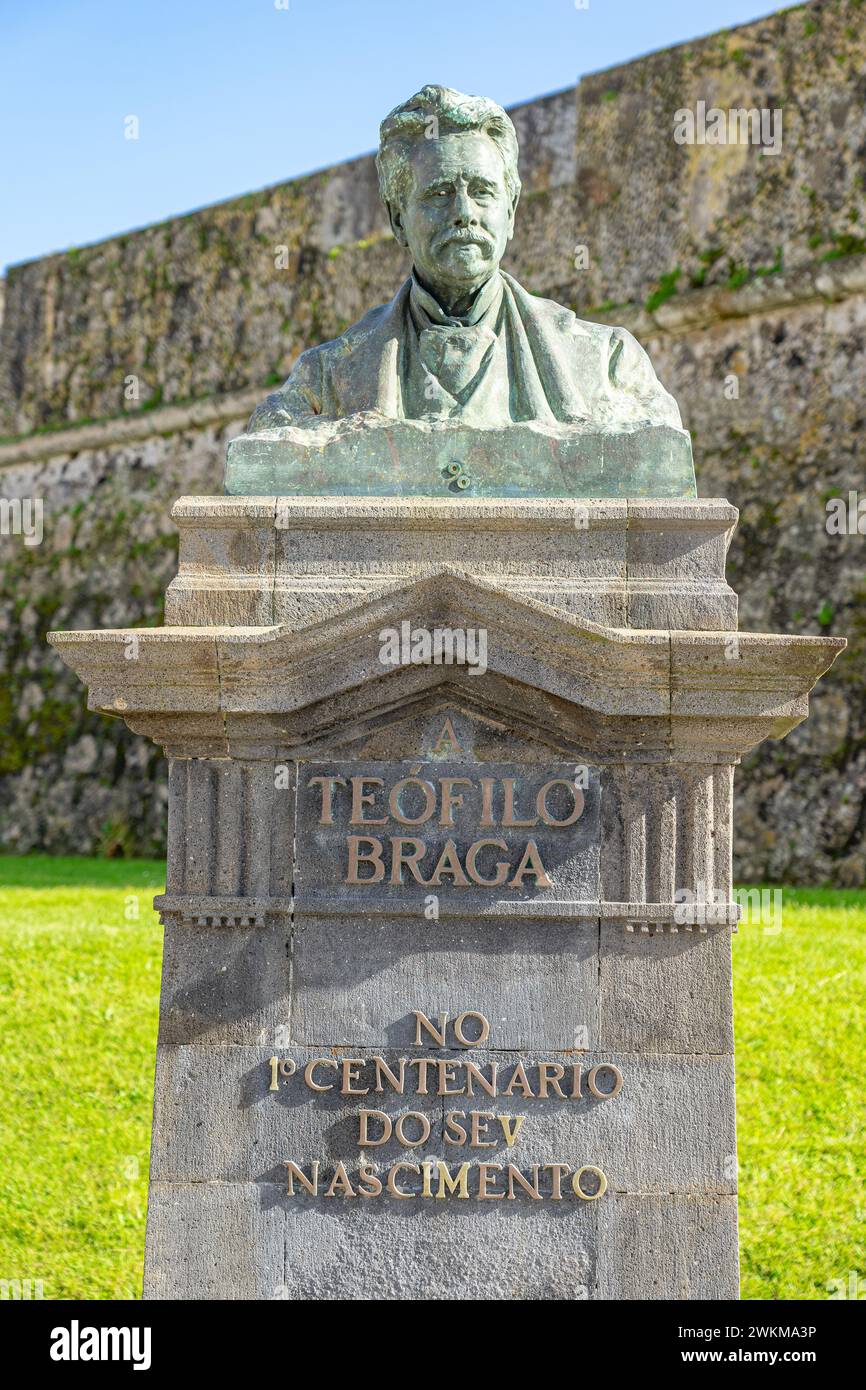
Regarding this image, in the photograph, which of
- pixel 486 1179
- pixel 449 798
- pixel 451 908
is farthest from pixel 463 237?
pixel 486 1179

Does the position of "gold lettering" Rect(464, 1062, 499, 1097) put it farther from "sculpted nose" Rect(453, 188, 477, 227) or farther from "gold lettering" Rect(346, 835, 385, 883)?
"sculpted nose" Rect(453, 188, 477, 227)

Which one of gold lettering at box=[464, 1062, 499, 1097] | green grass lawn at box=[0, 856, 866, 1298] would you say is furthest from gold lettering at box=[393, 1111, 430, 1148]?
green grass lawn at box=[0, 856, 866, 1298]

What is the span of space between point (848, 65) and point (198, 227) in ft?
20.8

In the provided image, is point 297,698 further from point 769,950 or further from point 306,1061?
point 769,950

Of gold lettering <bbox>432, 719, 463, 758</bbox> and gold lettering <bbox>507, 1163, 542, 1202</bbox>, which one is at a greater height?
gold lettering <bbox>432, 719, 463, 758</bbox>

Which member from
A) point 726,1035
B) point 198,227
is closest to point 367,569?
point 726,1035

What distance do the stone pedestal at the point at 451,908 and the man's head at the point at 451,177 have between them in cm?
73

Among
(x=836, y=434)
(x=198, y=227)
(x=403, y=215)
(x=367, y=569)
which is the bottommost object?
(x=367, y=569)

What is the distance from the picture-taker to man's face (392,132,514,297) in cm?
394

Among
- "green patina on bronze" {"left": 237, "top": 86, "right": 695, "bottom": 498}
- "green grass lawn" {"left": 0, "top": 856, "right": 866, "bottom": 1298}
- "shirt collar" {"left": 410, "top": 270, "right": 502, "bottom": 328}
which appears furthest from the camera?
"green grass lawn" {"left": 0, "top": 856, "right": 866, "bottom": 1298}

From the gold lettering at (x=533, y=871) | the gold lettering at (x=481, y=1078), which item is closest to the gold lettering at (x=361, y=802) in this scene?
the gold lettering at (x=533, y=871)

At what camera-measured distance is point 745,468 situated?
32.6ft

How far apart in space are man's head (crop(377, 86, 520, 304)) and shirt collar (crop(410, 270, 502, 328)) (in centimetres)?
5

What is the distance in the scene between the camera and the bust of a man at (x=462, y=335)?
395cm
